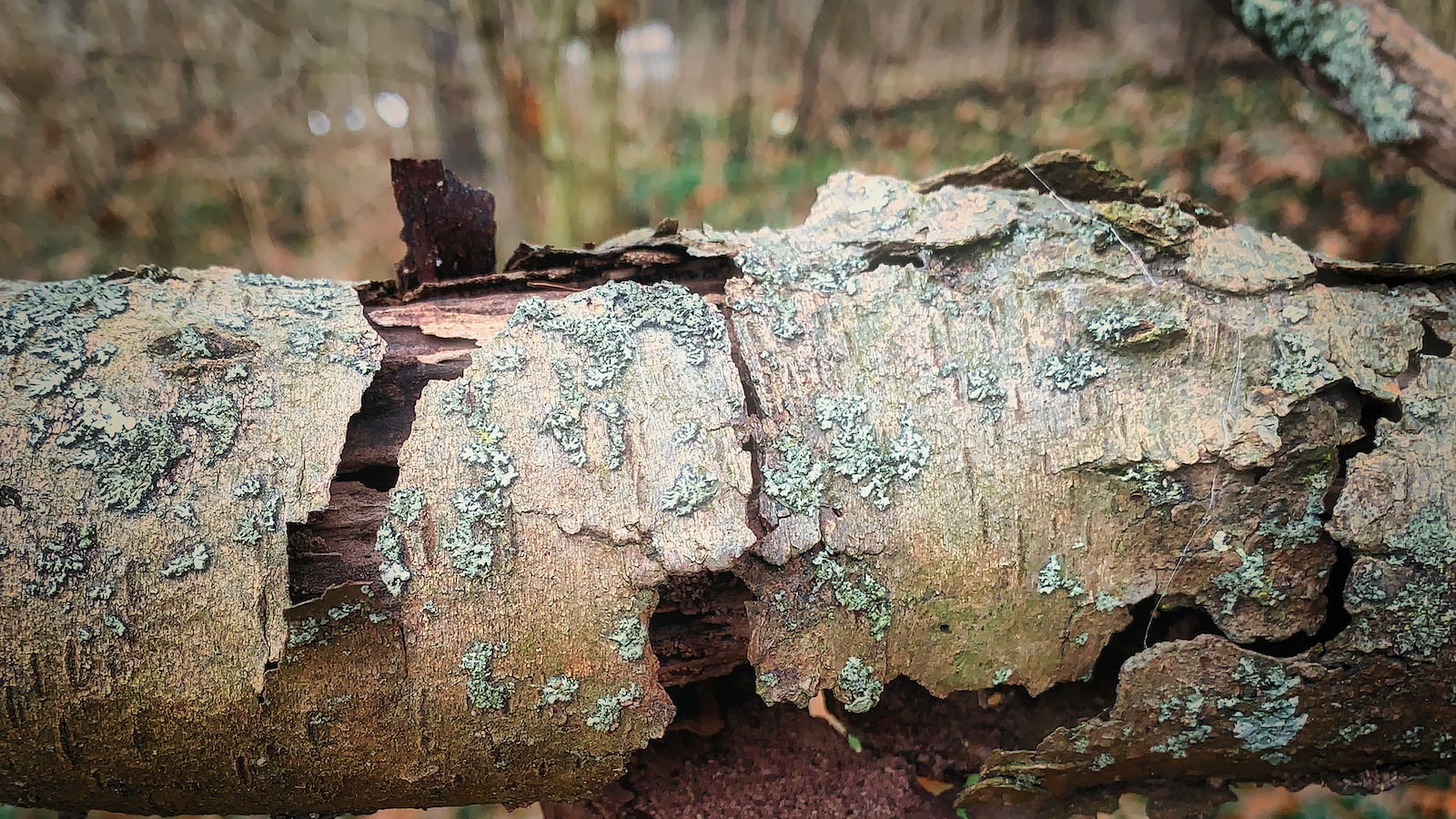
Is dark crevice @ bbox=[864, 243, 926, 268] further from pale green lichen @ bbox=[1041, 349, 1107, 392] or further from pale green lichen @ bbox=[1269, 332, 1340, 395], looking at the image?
pale green lichen @ bbox=[1269, 332, 1340, 395]

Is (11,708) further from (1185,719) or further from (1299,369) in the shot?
(1299,369)

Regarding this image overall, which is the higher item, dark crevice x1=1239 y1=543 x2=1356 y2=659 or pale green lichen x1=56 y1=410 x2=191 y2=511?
pale green lichen x1=56 y1=410 x2=191 y2=511

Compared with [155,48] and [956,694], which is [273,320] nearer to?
[956,694]

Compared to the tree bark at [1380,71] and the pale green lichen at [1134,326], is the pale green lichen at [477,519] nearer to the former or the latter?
the pale green lichen at [1134,326]

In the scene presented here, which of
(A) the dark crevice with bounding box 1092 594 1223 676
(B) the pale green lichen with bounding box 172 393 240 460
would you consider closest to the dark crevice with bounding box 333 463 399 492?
(B) the pale green lichen with bounding box 172 393 240 460

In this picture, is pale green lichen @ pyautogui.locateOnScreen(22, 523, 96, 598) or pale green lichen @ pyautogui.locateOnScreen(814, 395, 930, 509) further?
pale green lichen @ pyautogui.locateOnScreen(814, 395, 930, 509)

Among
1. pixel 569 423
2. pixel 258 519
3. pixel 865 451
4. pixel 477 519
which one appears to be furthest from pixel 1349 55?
pixel 258 519
